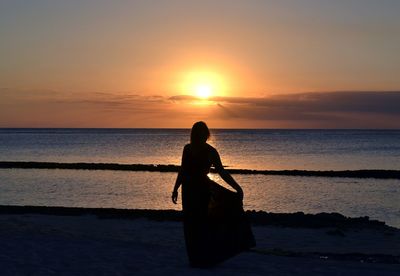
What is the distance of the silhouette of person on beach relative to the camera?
31.9ft

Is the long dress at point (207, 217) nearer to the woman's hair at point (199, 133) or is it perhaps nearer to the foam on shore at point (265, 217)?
the woman's hair at point (199, 133)

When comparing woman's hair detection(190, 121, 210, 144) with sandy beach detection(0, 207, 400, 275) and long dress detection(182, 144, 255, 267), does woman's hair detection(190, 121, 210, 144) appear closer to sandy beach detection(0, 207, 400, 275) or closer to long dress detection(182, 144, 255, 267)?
long dress detection(182, 144, 255, 267)

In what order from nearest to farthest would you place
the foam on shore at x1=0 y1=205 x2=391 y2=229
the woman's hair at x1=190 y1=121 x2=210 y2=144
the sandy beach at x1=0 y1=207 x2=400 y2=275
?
the woman's hair at x1=190 y1=121 x2=210 y2=144 < the sandy beach at x1=0 y1=207 x2=400 y2=275 < the foam on shore at x1=0 y1=205 x2=391 y2=229

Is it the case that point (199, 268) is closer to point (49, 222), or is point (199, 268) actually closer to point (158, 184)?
point (49, 222)

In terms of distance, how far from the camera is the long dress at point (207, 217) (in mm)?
9727

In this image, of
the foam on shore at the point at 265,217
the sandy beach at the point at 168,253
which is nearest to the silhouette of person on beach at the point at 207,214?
the sandy beach at the point at 168,253

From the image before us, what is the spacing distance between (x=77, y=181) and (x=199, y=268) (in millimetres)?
34246

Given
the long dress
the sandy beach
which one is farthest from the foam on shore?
the long dress

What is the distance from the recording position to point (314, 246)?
1603 cm

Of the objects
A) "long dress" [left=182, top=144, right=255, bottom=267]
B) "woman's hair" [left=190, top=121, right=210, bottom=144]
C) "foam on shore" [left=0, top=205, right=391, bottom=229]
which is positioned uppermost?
"woman's hair" [left=190, top=121, right=210, bottom=144]

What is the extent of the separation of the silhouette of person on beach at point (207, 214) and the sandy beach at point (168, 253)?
33 centimetres

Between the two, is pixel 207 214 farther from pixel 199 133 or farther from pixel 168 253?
pixel 168 253

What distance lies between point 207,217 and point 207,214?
0.16 feet

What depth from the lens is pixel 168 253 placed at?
37.8 feet
